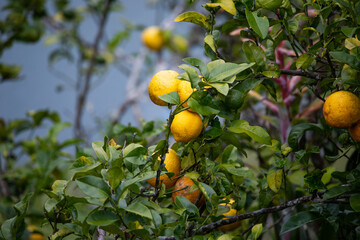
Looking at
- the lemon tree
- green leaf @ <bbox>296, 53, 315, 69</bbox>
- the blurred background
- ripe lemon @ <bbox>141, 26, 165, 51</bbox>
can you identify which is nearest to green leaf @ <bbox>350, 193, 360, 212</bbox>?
the lemon tree

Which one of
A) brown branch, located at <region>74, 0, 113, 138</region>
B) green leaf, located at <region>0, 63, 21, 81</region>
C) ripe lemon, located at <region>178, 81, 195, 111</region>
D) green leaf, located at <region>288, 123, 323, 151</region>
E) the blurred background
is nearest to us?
ripe lemon, located at <region>178, 81, 195, 111</region>

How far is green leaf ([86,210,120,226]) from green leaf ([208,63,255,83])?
0.25 m

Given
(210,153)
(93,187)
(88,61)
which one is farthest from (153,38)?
(93,187)

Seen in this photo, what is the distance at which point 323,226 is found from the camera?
901 mm

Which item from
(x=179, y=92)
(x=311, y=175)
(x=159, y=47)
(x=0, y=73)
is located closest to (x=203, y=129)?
(x=179, y=92)

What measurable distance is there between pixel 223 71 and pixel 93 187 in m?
0.26

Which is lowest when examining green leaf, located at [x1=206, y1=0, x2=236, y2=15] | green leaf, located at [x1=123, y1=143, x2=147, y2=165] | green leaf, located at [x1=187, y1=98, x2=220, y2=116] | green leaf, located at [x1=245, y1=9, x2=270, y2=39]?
green leaf, located at [x1=123, y1=143, x2=147, y2=165]

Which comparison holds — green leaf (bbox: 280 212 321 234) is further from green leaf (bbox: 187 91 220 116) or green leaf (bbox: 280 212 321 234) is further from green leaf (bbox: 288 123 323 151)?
green leaf (bbox: 187 91 220 116)

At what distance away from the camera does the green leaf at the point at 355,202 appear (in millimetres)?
609

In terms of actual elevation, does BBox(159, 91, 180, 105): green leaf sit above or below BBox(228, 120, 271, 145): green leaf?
above

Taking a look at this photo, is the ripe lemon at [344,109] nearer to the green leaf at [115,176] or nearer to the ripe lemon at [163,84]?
the ripe lemon at [163,84]

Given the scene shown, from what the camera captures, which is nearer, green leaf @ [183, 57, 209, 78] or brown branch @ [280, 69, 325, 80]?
green leaf @ [183, 57, 209, 78]

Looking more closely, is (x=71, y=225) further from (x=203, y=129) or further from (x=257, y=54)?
(x=257, y=54)

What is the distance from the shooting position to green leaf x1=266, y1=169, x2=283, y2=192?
686 mm
